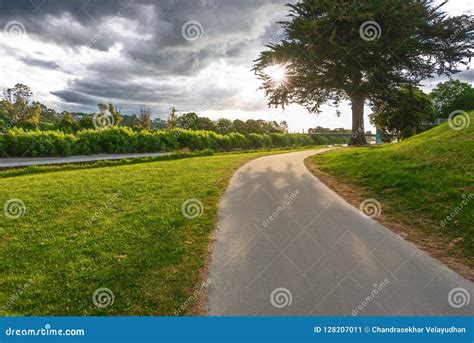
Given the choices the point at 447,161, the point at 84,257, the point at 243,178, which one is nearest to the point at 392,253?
the point at 84,257

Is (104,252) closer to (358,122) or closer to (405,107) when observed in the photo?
(405,107)

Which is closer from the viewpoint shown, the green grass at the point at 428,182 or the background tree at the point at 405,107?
the green grass at the point at 428,182

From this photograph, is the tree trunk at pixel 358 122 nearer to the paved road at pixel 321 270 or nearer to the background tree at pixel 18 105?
the paved road at pixel 321 270

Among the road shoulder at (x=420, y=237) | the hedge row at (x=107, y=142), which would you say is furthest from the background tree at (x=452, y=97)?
the road shoulder at (x=420, y=237)

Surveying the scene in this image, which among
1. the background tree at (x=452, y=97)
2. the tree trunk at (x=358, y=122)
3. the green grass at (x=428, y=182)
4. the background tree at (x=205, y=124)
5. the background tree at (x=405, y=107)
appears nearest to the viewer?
the green grass at (x=428, y=182)

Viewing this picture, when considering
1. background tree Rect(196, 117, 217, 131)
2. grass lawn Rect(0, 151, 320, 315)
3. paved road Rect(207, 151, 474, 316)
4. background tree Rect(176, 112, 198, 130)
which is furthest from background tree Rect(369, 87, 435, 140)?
background tree Rect(176, 112, 198, 130)

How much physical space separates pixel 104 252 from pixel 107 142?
81.2 ft

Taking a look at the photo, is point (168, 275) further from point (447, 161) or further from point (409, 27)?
point (409, 27)

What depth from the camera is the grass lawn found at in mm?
3812

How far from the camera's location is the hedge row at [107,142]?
21.2 m

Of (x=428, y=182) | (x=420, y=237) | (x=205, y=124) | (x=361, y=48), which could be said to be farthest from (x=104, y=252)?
(x=205, y=124)

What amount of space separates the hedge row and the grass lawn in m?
14.0

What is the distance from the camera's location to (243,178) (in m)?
12.9

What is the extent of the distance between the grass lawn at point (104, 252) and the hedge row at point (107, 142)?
1396 cm
